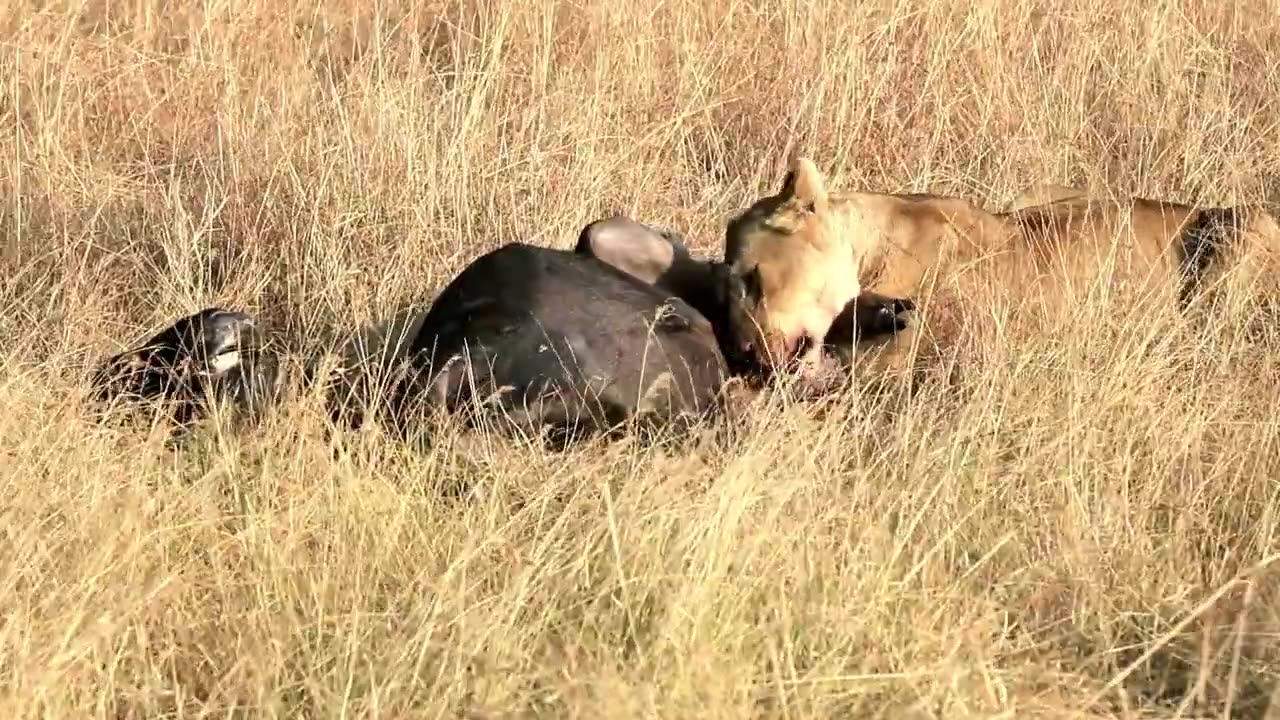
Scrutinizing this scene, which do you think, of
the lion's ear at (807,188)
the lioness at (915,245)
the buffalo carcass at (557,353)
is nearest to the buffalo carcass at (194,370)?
the buffalo carcass at (557,353)

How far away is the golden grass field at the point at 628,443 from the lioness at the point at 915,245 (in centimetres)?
28

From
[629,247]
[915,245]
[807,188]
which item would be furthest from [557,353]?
[915,245]

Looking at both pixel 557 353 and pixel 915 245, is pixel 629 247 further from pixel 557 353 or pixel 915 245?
pixel 915 245

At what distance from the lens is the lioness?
13.2 ft

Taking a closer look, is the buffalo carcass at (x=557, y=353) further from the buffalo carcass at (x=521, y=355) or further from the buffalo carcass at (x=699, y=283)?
the buffalo carcass at (x=699, y=283)

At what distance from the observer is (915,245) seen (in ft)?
14.2

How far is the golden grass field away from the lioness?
280 mm

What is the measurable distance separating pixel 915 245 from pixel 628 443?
1443mm

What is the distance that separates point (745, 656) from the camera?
2449mm

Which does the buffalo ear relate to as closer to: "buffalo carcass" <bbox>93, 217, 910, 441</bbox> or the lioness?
"buffalo carcass" <bbox>93, 217, 910, 441</bbox>

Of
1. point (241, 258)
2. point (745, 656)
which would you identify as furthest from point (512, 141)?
point (745, 656)

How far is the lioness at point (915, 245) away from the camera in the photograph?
13.2 feet

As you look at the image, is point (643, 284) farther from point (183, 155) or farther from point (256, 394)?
point (183, 155)

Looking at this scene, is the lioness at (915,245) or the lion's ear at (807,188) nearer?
the lioness at (915,245)
